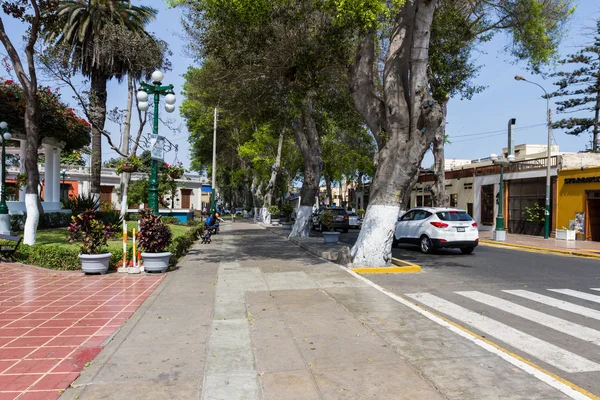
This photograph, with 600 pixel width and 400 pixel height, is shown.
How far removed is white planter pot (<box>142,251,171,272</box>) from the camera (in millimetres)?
10555

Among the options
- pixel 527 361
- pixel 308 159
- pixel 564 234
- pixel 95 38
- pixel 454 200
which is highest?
pixel 95 38

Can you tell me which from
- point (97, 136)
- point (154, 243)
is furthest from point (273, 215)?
point (154, 243)

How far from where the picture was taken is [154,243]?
10.6 meters

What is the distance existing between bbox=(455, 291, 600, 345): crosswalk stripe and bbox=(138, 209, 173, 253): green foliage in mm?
6691

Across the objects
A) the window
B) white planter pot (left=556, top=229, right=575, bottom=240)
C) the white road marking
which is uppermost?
the window

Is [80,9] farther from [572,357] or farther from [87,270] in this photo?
[572,357]

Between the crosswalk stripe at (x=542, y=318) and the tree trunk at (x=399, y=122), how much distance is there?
331cm

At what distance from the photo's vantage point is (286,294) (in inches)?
324

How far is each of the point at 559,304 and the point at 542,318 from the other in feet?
4.07

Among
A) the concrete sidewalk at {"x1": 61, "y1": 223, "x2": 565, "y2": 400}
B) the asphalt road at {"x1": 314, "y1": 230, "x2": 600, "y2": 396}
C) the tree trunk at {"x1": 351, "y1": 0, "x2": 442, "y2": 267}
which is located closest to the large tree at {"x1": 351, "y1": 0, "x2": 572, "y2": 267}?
the tree trunk at {"x1": 351, "y1": 0, "x2": 442, "y2": 267}

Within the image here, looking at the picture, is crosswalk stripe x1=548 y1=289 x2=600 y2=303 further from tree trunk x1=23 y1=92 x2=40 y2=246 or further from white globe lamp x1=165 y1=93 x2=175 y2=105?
tree trunk x1=23 y1=92 x2=40 y2=246

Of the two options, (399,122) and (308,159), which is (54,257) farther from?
(308,159)

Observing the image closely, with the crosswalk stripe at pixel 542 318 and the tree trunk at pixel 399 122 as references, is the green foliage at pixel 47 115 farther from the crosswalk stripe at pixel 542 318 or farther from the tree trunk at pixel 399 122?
the crosswalk stripe at pixel 542 318

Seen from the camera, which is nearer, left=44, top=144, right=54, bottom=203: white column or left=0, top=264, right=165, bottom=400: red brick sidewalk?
left=0, top=264, right=165, bottom=400: red brick sidewalk
